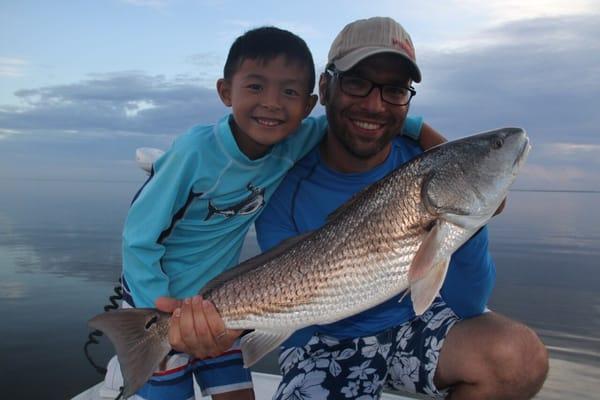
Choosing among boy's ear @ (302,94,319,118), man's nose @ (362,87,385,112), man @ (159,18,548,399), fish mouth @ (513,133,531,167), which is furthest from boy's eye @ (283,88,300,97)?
fish mouth @ (513,133,531,167)

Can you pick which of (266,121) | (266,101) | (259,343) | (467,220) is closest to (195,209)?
(266,121)

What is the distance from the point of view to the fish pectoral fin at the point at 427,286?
8.11ft

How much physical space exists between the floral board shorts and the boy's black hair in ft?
6.02

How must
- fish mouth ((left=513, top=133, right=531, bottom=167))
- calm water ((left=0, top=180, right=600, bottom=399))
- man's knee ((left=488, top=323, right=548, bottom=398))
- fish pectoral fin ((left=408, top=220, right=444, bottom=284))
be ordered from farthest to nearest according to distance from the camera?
calm water ((left=0, top=180, right=600, bottom=399)), man's knee ((left=488, top=323, right=548, bottom=398)), fish mouth ((left=513, top=133, right=531, bottom=167)), fish pectoral fin ((left=408, top=220, right=444, bottom=284))

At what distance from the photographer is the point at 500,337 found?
292 cm

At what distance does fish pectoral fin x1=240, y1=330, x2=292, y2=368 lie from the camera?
2744mm

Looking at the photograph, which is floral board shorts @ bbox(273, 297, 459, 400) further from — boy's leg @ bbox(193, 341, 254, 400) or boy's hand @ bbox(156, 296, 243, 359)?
boy's hand @ bbox(156, 296, 243, 359)

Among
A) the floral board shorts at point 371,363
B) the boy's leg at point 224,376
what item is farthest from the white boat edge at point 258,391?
the floral board shorts at point 371,363

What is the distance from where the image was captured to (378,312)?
3316mm

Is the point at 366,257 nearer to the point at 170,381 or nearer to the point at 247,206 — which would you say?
the point at 247,206

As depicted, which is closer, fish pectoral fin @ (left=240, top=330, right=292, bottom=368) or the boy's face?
fish pectoral fin @ (left=240, top=330, right=292, bottom=368)

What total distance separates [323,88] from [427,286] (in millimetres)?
1690

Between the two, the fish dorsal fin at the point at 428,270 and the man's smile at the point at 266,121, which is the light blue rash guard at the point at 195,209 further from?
the fish dorsal fin at the point at 428,270

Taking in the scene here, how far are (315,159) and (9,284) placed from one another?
10750 mm
